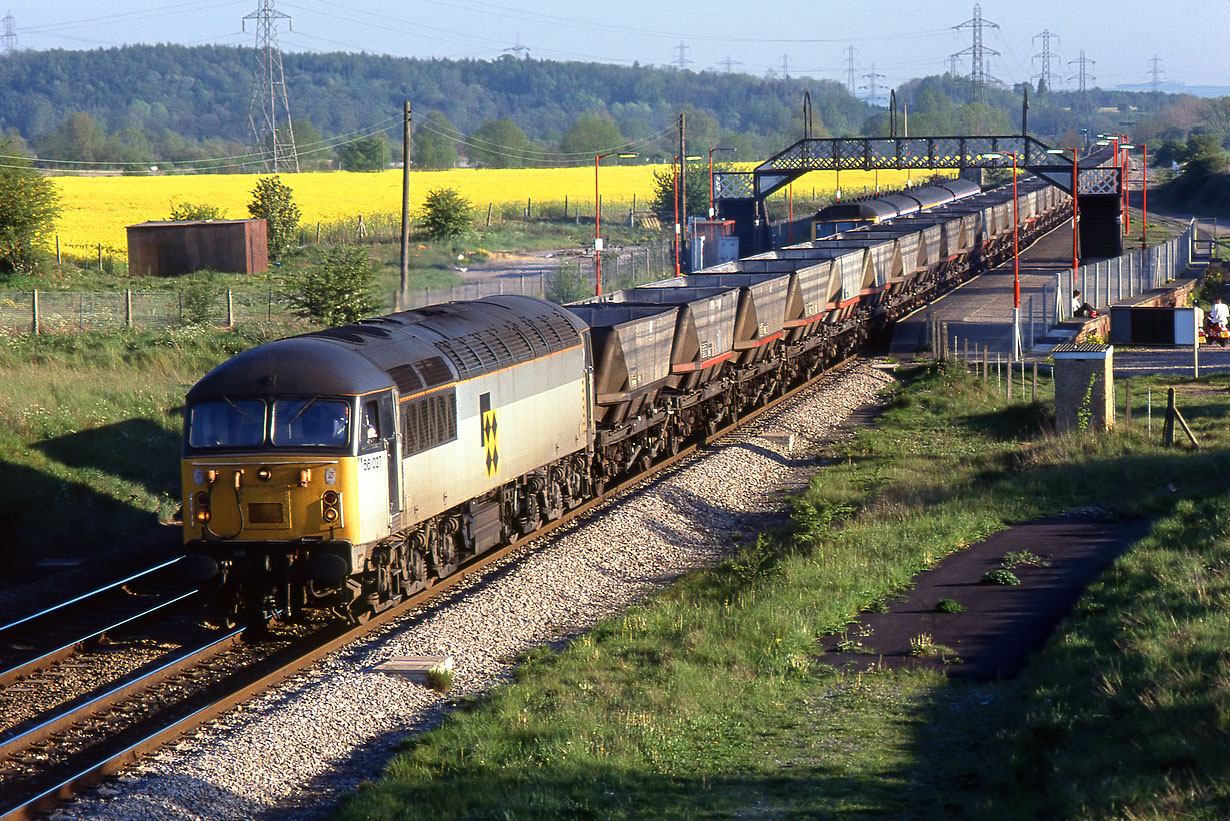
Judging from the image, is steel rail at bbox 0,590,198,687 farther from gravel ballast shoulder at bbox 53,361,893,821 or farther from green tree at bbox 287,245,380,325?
green tree at bbox 287,245,380,325

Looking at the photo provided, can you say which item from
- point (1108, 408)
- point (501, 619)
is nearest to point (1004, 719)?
point (501, 619)

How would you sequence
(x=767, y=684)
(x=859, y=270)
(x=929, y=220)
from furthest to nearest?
(x=929, y=220) → (x=859, y=270) → (x=767, y=684)

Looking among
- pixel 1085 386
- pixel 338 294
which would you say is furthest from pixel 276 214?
pixel 1085 386

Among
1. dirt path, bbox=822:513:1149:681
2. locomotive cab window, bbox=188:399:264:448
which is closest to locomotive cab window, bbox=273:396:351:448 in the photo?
locomotive cab window, bbox=188:399:264:448

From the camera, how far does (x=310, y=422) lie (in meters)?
15.3

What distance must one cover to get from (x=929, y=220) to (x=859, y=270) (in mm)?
16261

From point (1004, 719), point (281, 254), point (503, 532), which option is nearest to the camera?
point (1004, 719)

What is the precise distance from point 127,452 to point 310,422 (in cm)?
1117

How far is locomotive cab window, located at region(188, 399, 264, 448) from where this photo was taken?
15.4 metres

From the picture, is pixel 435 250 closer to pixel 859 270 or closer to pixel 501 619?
pixel 859 270

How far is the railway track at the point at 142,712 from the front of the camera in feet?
38.9

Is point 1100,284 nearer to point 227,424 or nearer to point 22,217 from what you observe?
point 22,217

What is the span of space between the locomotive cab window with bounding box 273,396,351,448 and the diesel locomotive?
0.02 metres

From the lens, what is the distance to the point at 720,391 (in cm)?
2845
